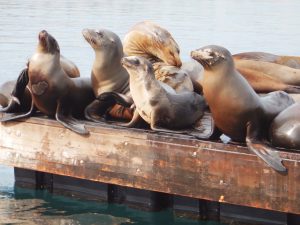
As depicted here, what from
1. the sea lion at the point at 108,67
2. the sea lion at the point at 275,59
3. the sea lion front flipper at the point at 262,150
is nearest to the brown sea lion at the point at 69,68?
the sea lion at the point at 108,67

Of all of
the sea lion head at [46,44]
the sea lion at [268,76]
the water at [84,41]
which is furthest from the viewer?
the sea lion at [268,76]

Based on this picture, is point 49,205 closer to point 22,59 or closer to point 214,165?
point 214,165

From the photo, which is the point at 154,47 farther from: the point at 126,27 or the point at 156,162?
the point at 126,27

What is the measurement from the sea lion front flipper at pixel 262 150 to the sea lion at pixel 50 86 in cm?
179

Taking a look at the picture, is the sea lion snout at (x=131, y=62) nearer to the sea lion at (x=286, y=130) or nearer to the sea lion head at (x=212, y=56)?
the sea lion head at (x=212, y=56)

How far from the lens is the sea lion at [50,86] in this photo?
7508 mm

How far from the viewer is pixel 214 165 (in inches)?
249

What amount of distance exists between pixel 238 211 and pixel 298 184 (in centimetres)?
74

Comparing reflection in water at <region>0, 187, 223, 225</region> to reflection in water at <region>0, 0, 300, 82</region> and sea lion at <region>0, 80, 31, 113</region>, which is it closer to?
sea lion at <region>0, 80, 31, 113</region>

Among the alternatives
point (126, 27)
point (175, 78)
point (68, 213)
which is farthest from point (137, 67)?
point (126, 27)

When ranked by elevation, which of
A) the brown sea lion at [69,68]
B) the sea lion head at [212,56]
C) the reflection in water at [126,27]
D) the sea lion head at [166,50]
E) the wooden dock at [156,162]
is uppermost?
the sea lion head at [212,56]

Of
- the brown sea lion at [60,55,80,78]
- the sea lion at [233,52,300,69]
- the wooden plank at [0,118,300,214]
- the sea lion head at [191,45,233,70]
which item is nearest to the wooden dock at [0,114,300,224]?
the wooden plank at [0,118,300,214]

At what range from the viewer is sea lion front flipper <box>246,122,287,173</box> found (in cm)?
598

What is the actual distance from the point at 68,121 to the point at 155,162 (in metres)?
1.01
